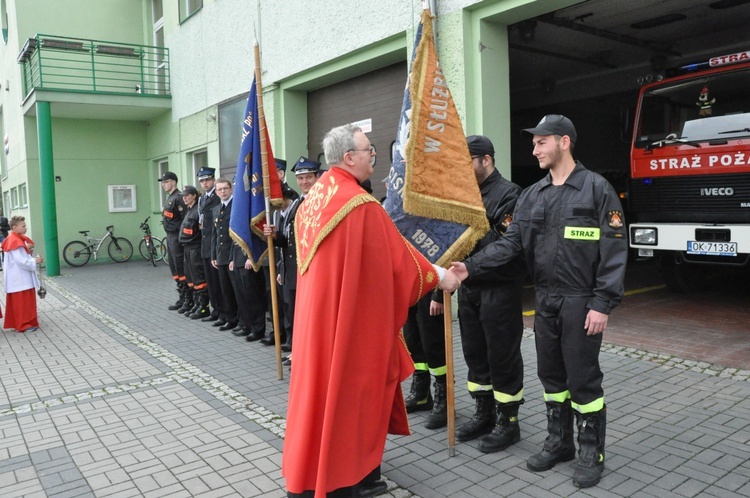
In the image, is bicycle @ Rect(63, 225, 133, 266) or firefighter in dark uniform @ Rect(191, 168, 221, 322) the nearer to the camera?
firefighter in dark uniform @ Rect(191, 168, 221, 322)

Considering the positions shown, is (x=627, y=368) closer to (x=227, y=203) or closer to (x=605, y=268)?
(x=605, y=268)

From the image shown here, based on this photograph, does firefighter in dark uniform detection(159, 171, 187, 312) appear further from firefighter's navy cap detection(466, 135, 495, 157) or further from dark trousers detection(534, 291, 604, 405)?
dark trousers detection(534, 291, 604, 405)

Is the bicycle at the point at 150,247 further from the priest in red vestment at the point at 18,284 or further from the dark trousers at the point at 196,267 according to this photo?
the dark trousers at the point at 196,267

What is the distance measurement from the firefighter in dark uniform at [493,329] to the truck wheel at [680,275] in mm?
6012

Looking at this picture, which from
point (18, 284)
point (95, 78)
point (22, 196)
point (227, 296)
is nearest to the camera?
point (227, 296)

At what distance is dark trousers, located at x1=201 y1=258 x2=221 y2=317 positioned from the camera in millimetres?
8602

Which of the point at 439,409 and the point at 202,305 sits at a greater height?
the point at 202,305

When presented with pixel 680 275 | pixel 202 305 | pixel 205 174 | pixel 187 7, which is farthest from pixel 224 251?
pixel 187 7

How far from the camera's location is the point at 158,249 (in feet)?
58.9

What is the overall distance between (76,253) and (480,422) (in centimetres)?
1617

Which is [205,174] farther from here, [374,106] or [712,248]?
[712,248]

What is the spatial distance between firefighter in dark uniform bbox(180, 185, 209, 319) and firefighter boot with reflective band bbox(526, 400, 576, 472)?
6305mm

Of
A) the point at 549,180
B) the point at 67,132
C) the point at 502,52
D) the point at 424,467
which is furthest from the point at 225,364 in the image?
the point at 67,132

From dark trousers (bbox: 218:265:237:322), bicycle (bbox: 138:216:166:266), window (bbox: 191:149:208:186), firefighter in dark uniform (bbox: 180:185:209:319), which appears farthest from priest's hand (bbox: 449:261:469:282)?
bicycle (bbox: 138:216:166:266)
